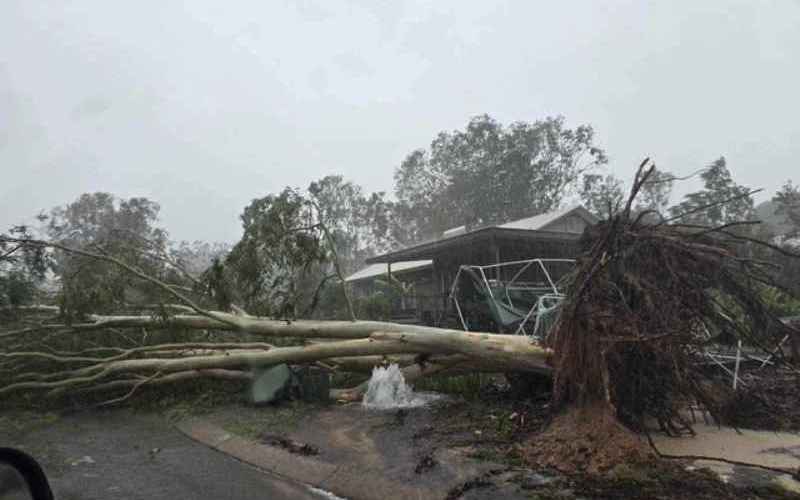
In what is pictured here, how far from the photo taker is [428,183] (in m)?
46.1

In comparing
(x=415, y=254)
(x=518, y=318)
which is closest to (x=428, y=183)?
(x=415, y=254)

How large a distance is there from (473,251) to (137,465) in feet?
43.8

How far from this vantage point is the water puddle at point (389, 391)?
804 cm

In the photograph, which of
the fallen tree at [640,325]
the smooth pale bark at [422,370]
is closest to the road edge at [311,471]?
the fallen tree at [640,325]

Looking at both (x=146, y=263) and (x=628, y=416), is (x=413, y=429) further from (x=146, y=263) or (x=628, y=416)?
(x=146, y=263)

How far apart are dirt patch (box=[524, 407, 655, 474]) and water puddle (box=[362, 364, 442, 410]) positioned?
116 inches

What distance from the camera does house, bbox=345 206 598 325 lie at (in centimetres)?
1548

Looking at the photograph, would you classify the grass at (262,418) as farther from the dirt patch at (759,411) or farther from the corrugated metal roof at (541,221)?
the corrugated metal roof at (541,221)

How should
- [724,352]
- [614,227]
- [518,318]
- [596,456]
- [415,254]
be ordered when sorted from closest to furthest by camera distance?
[596,456]
[614,227]
[724,352]
[518,318]
[415,254]

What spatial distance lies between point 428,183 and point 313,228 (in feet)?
122

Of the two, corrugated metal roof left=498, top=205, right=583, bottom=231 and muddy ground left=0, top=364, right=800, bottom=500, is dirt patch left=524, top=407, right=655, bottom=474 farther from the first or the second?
corrugated metal roof left=498, top=205, right=583, bottom=231

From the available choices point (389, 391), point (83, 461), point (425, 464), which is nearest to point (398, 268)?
point (389, 391)

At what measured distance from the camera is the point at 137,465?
6082mm

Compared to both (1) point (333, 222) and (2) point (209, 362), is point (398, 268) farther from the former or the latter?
(2) point (209, 362)
